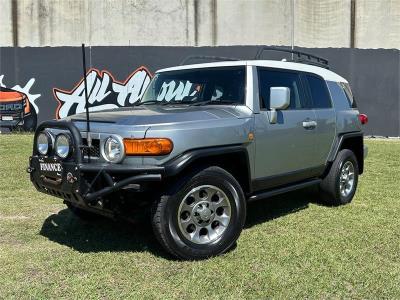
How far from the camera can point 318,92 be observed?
6051mm

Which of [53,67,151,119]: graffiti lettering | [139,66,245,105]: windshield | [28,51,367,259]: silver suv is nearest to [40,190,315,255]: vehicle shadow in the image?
[28,51,367,259]: silver suv

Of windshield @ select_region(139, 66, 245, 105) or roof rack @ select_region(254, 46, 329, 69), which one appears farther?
roof rack @ select_region(254, 46, 329, 69)

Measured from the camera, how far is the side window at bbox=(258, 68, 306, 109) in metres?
4.98

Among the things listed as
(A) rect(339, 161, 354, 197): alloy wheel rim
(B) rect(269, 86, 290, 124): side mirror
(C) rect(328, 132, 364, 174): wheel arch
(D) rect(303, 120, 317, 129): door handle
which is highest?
(B) rect(269, 86, 290, 124): side mirror

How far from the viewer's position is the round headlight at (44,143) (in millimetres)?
4336

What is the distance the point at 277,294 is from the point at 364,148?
4.05 meters

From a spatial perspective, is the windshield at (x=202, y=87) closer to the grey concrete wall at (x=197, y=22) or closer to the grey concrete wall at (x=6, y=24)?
the grey concrete wall at (x=197, y=22)

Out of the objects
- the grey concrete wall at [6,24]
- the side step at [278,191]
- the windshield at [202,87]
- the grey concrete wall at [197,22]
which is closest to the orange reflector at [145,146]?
the windshield at [202,87]

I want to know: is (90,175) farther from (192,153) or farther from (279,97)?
(279,97)

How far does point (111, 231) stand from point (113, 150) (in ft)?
4.74

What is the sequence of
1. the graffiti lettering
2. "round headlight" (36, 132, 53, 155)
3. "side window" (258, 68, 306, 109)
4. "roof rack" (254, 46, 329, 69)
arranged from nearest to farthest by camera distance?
"round headlight" (36, 132, 53, 155)
"side window" (258, 68, 306, 109)
"roof rack" (254, 46, 329, 69)
the graffiti lettering

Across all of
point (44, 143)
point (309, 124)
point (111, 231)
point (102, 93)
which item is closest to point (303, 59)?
point (309, 124)

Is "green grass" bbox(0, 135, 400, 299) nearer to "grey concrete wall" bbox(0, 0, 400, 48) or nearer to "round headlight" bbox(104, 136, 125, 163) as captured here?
"round headlight" bbox(104, 136, 125, 163)

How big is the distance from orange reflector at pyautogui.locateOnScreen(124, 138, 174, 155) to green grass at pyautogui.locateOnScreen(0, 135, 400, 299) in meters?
0.99
